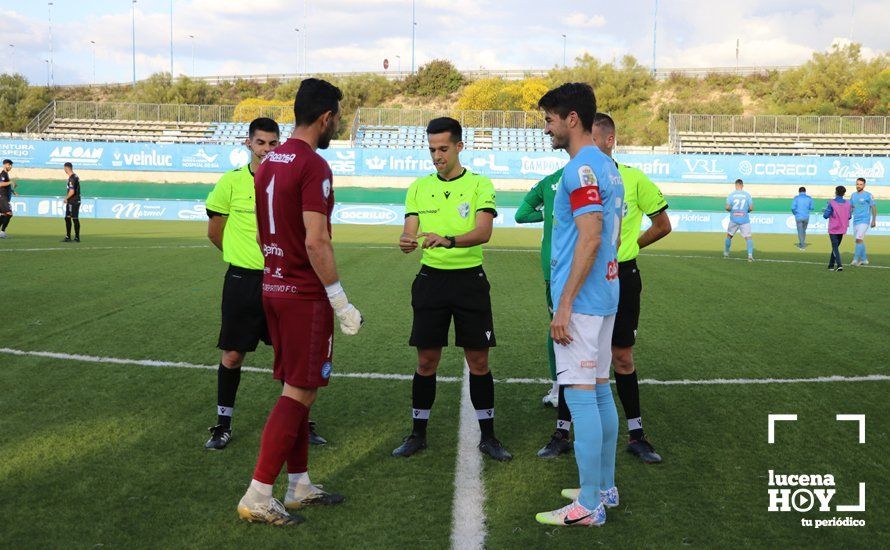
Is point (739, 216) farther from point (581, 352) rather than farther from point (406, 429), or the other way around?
point (581, 352)

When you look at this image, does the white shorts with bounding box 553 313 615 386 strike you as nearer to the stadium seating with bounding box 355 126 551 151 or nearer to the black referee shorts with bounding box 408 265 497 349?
the black referee shorts with bounding box 408 265 497 349

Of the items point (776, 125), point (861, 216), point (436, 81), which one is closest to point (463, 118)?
point (776, 125)

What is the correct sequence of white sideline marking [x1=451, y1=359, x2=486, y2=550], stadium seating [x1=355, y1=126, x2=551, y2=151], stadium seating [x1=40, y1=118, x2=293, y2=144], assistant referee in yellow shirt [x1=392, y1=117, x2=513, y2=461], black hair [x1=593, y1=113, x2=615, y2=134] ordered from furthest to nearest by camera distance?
stadium seating [x1=40, y1=118, x2=293, y2=144] → stadium seating [x1=355, y1=126, x2=551, y2=151] → assistant referee in yellow shirt [x1=392, y1=117, x2=513, y2=461] → black hair [x1=593, y1=113, x2=615, y2=134] → white sideline marking [x1=451, y1=359, x2=486, y2=550]

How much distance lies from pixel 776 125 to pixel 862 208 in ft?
96.2

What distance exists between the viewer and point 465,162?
35.9 m

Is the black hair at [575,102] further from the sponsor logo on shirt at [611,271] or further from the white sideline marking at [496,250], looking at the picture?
the white sideline marking at [496,250]

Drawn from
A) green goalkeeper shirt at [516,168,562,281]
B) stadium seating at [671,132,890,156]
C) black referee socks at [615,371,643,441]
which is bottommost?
black referee socks at [615,371,643,441]

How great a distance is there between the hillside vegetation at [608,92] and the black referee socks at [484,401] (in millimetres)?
47785

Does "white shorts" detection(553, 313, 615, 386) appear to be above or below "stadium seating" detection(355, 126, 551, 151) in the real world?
below

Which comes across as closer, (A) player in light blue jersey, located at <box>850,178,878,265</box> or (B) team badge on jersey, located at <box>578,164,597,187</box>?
(B) team badge on jersey, located at <box>578,164,597,187</box>

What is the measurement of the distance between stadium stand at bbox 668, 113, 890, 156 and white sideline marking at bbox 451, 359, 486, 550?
40895mm

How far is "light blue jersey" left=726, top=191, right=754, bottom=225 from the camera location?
20.2 meters

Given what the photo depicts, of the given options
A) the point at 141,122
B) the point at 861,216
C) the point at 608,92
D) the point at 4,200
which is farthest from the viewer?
the point at 608,92
